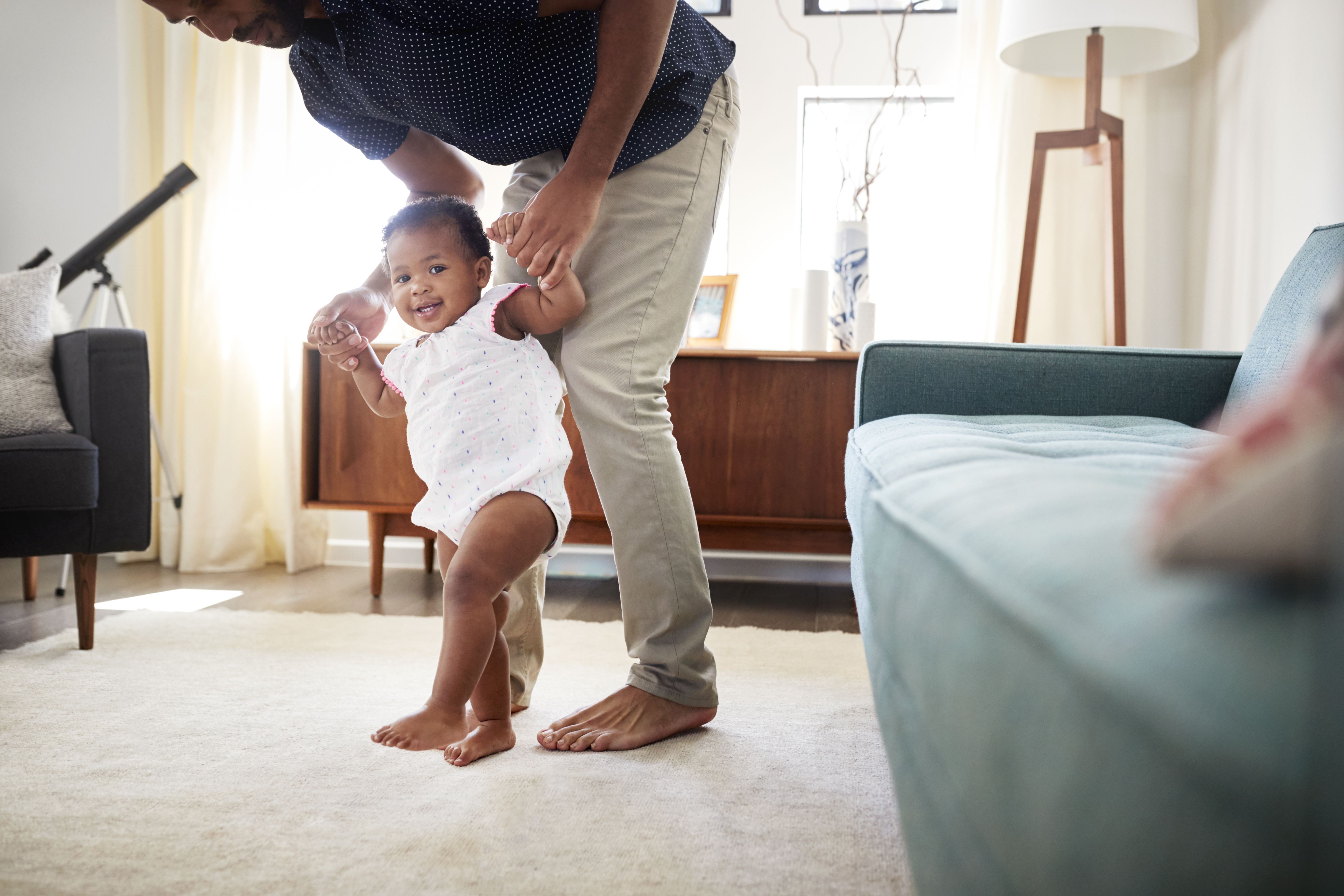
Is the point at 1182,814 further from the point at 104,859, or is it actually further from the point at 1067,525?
the point at 104,859

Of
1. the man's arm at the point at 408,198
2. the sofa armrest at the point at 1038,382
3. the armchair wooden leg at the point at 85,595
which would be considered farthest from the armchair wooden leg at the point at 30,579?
the sofa armrest at the point at 1038,382

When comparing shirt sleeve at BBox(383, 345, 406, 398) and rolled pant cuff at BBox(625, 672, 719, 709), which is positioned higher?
shirt sleeve at BBox(383, 345, 406, 398)

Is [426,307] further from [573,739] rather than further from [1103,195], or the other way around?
[1103,195]

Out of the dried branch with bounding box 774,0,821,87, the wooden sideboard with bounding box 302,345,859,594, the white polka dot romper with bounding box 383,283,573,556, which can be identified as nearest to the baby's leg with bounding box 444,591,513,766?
the white polka dot romper with bounding box 383,283,573,556

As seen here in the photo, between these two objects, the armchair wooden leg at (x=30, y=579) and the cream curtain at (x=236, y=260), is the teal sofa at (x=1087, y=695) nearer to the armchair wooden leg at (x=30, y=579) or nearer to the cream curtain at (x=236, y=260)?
the armchair wooden leg at (x=30, y=579)

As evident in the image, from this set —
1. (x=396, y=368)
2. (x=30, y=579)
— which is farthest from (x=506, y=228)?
(x=30, y=579)

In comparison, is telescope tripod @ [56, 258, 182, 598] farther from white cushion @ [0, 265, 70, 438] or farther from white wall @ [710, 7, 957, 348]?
white wall @ [710, 7, 957, 348]

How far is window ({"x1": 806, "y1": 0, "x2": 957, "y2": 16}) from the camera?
9.05 feet

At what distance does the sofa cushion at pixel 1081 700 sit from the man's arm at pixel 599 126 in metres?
0.64

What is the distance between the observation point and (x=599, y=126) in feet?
3.62

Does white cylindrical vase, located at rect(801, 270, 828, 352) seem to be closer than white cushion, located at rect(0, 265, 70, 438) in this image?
Result: No

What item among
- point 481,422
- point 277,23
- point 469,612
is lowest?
point 469,612

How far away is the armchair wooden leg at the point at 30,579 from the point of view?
2.23 metres

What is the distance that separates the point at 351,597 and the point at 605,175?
169cm
